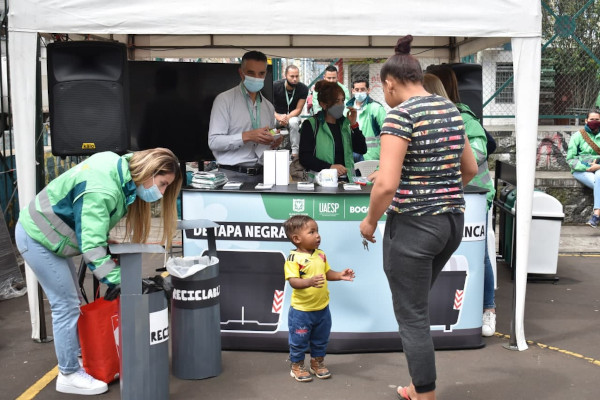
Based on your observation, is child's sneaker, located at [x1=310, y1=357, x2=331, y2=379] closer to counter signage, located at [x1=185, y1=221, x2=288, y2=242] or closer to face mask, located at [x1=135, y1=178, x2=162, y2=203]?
counter signage, located at [x1=185, y1=221, x2=288, y2=242]

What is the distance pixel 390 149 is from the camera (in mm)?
3596

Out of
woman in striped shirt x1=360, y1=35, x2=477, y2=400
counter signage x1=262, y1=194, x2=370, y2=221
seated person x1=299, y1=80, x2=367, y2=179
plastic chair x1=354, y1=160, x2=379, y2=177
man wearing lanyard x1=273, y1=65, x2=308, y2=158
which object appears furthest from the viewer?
man wearing lanyard x1=273, y1=65, x2=308, y2=158

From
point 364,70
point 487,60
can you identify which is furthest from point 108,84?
point 364,70

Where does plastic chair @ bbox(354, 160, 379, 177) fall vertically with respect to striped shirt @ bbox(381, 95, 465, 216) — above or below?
below

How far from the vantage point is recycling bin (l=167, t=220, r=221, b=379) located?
4.51m

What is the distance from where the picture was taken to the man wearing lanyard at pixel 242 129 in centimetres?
602

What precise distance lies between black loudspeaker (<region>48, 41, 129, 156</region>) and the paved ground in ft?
5.05

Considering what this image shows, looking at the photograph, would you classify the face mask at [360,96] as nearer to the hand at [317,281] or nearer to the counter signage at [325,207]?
the counter signage at [325,207]

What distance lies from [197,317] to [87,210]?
3.41ft

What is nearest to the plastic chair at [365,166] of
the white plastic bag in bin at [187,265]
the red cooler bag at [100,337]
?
the white plastic bag in bin at [187,265]

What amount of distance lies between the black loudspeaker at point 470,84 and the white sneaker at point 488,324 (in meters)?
2.55

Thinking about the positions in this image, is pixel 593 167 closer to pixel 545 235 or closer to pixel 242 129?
pixel 545 235

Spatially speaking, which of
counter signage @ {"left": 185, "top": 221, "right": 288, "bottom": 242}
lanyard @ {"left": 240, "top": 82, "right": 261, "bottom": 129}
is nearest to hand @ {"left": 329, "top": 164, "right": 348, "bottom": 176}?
lanyard @ {"left": 240, "top": 82, "right": 261, "bottom": 129}

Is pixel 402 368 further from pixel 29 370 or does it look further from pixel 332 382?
pixel 29 370
